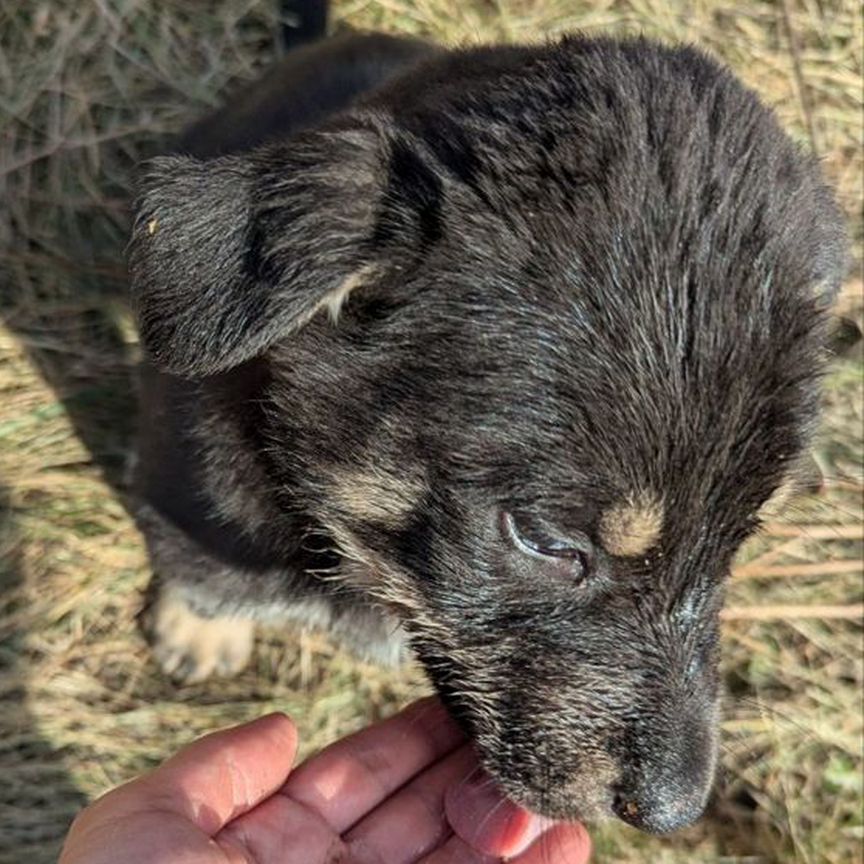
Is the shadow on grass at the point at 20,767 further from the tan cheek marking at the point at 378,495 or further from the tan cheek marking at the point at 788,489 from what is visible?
the tan cheek marking at the point at 788,489

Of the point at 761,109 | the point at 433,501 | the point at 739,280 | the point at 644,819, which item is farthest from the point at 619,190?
the point at 644,819

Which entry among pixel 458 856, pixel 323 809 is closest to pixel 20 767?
pixel 323 809

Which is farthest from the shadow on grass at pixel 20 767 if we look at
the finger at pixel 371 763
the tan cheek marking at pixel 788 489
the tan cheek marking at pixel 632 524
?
the tan cheek marking at pixel 788 489

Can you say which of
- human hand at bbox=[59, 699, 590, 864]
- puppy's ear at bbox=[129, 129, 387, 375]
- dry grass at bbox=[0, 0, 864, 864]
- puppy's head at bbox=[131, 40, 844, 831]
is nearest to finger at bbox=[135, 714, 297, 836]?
human hand at bbox=[59, 699, 590, 864]

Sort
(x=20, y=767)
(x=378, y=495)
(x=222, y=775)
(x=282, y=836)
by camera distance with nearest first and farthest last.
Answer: (x=378, y=495) → (x=222, y=775) → (x=282, y=836) → (x=20, y=767)

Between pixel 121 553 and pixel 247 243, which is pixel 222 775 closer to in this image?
pixel 247 243

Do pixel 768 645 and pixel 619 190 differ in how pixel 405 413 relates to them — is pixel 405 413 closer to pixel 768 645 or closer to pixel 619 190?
pixel 619 190
